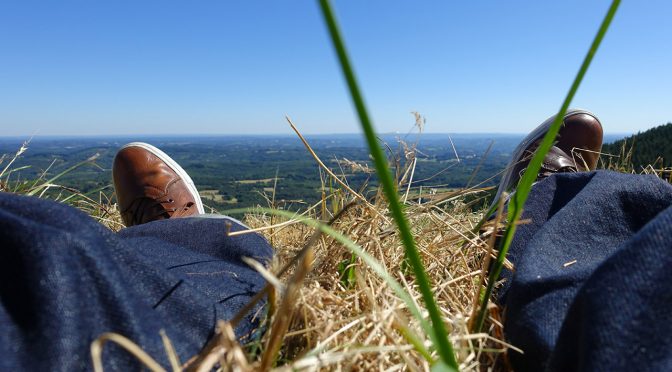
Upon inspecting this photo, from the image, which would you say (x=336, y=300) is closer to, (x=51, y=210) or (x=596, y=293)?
(x=596, y=293)

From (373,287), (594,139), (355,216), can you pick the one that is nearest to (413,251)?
(373,287)

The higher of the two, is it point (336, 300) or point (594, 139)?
point (594, 139)

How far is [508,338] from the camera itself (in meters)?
0.85

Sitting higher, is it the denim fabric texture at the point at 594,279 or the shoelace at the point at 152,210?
the denim fabric texture at the point at 594,279

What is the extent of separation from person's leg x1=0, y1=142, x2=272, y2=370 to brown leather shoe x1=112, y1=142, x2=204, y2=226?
143 centimetres

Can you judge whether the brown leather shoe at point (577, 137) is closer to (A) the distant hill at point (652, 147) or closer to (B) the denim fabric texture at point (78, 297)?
(B) the denim fabric texture at point (78, 297)

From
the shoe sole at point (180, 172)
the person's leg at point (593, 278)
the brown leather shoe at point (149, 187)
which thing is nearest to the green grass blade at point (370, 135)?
the person's leg at point (593, 278)

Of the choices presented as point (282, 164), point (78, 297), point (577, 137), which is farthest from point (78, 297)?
point (282, 164)

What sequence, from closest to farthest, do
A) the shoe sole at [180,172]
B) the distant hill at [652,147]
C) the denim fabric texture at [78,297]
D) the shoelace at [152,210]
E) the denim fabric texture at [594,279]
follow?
the denim fabric texture at [594,279] → the denim fabric texture at [78,297] → the shoelace at [152,210] → the shoe sole at [180,172] → the distant hill at [652,147]

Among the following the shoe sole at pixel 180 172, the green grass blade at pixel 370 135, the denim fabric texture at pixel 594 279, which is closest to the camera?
the green grass blade at pixel 370 135

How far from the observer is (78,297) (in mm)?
750

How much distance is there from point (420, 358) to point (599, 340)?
263 mm

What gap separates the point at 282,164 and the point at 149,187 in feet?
79.2

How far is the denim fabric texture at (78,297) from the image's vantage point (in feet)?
2.35
